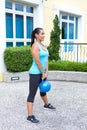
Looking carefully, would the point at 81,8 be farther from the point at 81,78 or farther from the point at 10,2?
the point at 81,78

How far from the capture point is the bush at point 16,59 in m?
8.29

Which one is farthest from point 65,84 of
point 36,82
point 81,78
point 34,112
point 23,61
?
point 36,82

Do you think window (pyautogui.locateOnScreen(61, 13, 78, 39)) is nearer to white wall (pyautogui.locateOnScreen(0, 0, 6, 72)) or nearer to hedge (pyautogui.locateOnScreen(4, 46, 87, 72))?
hedge (pyautogui.locateOnScreen(4, 46, 87, 72))

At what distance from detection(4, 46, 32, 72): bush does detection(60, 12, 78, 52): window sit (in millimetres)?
4195

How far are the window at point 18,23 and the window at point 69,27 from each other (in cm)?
278

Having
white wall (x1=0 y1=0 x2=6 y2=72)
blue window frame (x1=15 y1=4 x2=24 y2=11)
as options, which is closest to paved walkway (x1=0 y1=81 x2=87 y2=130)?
white wall (x1=0 y1=0 x2=6 y2=72)

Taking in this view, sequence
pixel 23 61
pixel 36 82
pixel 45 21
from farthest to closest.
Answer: pixel 45 21 → pixel 23 61 → pixel 36 82

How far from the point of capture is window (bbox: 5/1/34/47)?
371 inches

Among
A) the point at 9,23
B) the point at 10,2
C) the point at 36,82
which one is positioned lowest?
the point at 36,82

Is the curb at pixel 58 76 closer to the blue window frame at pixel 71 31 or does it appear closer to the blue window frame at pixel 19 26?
the blue window frame at pixel 19 26

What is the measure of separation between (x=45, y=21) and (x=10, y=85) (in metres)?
4.26

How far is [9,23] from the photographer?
30.9 ft

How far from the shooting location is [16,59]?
8297 mm

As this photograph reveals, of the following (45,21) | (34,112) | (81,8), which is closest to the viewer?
(34,112)
